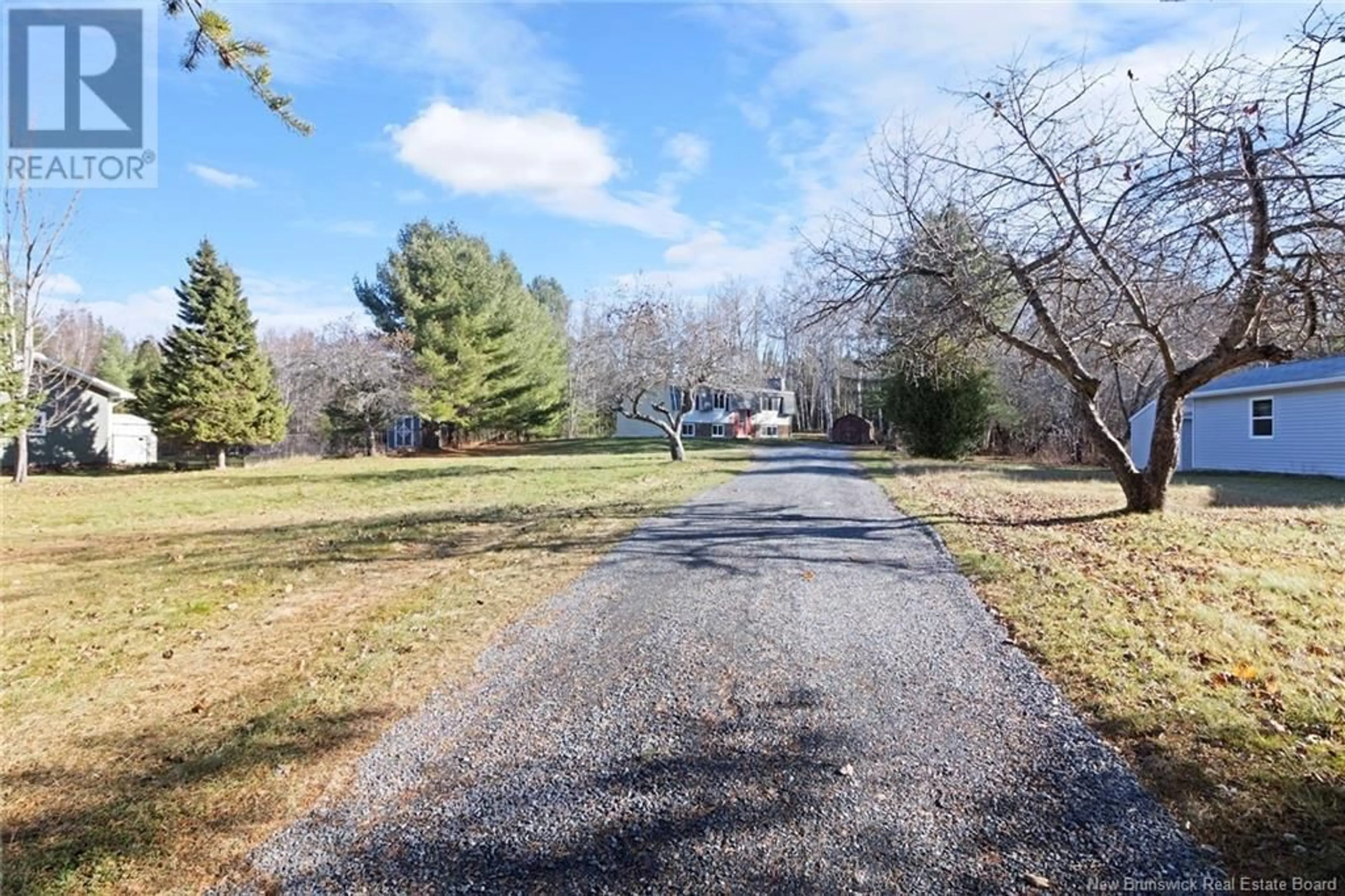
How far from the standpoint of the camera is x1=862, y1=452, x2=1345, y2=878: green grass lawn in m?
2.54

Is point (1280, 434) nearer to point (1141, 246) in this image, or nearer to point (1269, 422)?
point (1269, 422)

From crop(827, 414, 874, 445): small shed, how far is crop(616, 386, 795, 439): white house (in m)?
5.38

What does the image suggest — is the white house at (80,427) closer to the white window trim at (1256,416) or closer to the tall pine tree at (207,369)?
the tall pine tree at (207,369)

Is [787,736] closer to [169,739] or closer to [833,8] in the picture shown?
[169,739]

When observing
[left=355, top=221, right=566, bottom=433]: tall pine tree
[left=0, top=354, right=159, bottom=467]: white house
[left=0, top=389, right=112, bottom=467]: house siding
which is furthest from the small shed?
[left=0, top=389, right=112, bottom=467]: house siding

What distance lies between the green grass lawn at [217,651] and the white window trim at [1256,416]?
16895 millimetres

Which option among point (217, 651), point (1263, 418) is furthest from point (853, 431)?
point (217, 651)

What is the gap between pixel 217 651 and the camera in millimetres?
4547

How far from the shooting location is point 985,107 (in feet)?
27.7

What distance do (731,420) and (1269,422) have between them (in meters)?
33.5

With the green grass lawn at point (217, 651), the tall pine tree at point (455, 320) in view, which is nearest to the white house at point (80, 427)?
the tall pine tree at point (455, 320)

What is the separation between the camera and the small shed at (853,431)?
42406mm

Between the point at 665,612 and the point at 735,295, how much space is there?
3028cm

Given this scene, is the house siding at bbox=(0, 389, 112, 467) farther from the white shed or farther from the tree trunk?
the tree trunk
